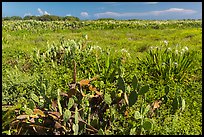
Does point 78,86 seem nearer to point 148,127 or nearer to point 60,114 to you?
point 60,114

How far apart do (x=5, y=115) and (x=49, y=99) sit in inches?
23.9

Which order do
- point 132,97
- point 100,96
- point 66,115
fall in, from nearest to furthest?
point 66,115, point 132,97, point 100,96

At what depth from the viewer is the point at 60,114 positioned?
4.29m

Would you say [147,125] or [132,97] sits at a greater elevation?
[132,97]

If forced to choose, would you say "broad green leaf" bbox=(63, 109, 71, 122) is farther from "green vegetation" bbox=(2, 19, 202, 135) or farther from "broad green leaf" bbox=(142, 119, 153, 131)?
"broad green leaf" bbox=(142, 119, 153, 131)

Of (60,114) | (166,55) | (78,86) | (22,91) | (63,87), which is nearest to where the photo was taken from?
(60,114)

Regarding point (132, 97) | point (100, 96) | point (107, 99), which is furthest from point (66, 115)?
point (100, 96)

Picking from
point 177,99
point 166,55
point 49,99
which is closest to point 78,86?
point 49,99

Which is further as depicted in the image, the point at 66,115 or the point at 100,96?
the point at 100,96

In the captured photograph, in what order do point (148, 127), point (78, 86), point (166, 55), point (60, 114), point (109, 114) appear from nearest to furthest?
point (148, 127) → point (60, 114) → point (109, 114) → point (78, 86) → point (166, 55)

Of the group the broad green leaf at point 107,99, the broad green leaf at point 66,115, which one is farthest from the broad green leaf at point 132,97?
the broad green leaf at point 66,115

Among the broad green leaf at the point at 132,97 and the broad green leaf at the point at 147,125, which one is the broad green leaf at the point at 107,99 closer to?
the broad green leaf at the point at 132,97

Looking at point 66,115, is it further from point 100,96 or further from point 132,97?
point 100,96

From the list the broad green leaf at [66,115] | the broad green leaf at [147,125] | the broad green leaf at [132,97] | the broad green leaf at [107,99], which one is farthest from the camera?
the broad green leaf at [107,99]
